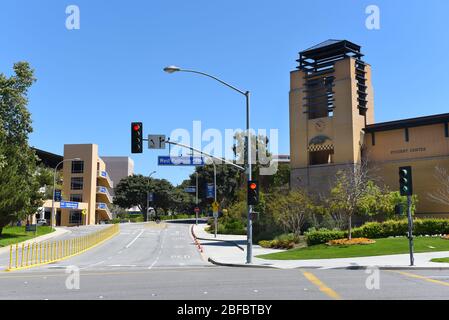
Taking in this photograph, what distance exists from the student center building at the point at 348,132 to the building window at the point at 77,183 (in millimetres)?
49286

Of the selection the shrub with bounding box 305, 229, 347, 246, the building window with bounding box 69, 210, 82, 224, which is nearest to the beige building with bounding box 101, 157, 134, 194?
the building window with bounding box 69, 210, 82, 224

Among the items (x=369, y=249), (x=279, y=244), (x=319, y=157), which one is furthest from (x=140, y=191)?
(x=369, y=249)

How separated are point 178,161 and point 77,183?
34.6m

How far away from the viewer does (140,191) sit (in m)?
115

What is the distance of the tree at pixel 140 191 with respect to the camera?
376ft

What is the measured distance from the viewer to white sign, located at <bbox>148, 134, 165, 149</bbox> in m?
24.9

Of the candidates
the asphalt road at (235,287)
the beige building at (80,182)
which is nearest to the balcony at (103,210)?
the beige building at (80,182)

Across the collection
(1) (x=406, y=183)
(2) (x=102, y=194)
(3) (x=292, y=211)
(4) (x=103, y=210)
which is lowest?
(4) (x=103, y=210)

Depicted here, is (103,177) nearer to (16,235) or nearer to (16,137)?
(16,235)

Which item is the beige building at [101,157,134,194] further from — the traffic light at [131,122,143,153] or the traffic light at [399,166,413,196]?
the traffic light at [399,166,413,196]

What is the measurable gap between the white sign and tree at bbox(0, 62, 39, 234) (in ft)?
88.7

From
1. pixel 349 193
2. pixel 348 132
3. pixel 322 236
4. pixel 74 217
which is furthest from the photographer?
pixel 74 217

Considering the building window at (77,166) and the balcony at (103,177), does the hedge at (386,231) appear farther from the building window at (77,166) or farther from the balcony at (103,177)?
the balcony at (103,177)
